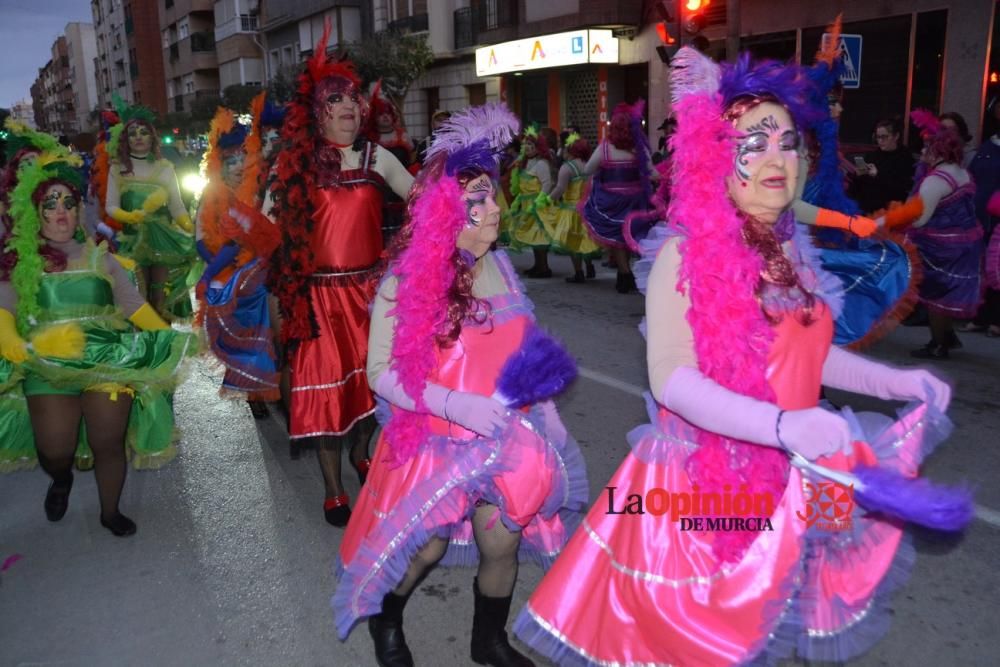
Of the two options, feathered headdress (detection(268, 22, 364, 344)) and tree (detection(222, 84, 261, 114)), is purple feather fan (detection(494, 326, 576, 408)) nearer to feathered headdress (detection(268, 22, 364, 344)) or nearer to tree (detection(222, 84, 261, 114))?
feathered headdress (detection(268, 22, 364, 344))

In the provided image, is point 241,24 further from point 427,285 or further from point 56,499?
point 427,285

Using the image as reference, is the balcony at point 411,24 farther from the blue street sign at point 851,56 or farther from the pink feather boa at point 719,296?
the pink feather boa at point 719,296

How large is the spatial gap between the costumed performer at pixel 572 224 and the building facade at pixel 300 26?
2118cm

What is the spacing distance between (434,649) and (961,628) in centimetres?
196

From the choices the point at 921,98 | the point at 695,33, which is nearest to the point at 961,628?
the point at 695,33

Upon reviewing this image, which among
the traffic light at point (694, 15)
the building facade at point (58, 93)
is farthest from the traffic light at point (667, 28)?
the building facade at point (58, 93)

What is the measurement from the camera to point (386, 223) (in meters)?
4.50

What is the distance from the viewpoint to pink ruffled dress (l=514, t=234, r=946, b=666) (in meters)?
1.89

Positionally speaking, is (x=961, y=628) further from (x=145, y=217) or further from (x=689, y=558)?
(x=145, y=217)

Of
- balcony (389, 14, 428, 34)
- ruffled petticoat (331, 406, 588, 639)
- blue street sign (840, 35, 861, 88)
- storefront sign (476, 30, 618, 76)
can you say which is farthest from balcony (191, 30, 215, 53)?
ruffled petticoat (331, 406, 588, 639)

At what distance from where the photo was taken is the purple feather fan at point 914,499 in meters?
1.55

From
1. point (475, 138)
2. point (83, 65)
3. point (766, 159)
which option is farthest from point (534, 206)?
point (83, 65)

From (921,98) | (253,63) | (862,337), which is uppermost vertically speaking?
(253,63)

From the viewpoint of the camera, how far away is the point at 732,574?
1.95 m
